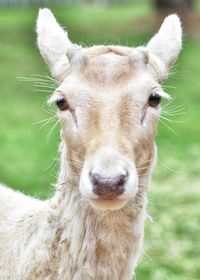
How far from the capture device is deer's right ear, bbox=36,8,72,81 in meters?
5.25

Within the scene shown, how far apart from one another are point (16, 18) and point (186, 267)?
2061cm

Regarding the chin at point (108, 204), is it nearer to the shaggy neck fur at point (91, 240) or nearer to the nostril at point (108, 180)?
the nostril at point (108, 180)

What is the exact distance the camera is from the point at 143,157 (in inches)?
193

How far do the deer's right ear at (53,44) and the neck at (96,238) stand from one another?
25.7 inches

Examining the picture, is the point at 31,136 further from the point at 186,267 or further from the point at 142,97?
the point at 142,97

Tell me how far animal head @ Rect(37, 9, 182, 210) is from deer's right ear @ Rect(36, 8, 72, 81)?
1cm

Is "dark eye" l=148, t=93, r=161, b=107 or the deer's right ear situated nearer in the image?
"dark eye" l=148, t=93, r=161, b=107

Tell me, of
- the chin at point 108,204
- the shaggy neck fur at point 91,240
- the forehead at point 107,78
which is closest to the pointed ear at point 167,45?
the forehead at point 107,78

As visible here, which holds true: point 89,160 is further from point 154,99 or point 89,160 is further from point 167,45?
point 167,45

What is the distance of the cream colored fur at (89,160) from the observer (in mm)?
4734

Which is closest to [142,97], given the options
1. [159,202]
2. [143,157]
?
[143,157]

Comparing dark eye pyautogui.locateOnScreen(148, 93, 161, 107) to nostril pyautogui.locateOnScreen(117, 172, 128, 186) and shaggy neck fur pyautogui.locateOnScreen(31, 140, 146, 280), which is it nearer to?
shaggy neck fur pyautogui.locateOnScreen(31, 140, 146, 280)

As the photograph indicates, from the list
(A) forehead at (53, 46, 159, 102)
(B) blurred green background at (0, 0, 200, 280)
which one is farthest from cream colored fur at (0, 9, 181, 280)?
(B) blurred green background at (0, 0, 200, 280)

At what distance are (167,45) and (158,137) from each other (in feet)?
27.5
